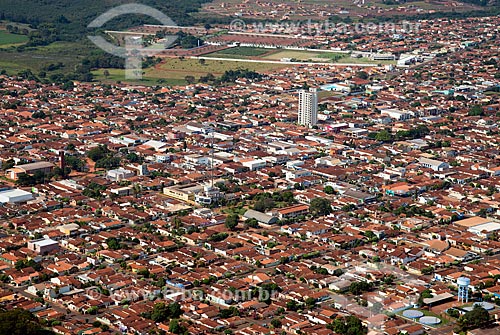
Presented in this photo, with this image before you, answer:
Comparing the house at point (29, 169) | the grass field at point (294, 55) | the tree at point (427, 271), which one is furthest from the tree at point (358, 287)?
the grass field at point (294, 55)

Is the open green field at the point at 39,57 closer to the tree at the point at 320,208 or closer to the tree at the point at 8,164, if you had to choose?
the tree at the point at 8,164

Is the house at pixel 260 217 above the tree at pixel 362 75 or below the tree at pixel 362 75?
below

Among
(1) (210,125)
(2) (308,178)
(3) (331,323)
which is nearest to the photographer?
(3) (331,323)

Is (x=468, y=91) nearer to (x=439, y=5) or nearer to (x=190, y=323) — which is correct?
(x=190, y=323)

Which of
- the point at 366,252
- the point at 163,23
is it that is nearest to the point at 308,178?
the point at 366,252

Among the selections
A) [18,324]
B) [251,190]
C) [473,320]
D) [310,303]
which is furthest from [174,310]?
[251,190]
